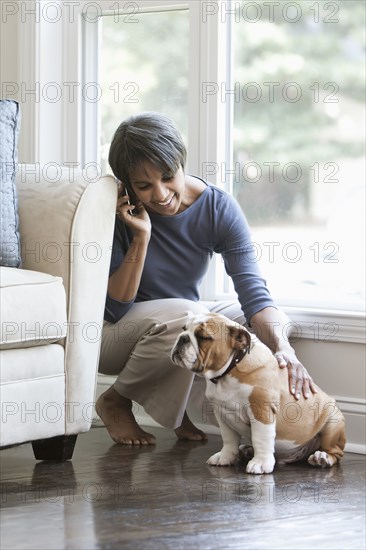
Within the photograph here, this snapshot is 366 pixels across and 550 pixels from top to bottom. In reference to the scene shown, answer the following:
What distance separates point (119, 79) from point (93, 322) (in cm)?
126

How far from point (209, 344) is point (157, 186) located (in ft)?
1.67

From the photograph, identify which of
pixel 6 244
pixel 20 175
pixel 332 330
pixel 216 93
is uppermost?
pixel 216 93

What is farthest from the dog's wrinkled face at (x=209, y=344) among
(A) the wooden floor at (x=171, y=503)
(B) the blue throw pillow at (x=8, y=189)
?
(B) the blue throw pillow at (x=8, y=189)

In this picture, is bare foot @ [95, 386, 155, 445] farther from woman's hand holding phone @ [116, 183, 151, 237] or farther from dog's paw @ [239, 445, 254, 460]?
woman's hand holding phone @ [116, 183, 151, 237]

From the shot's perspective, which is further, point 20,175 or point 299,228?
point 299,228

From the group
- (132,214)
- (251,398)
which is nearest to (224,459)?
(251,398)

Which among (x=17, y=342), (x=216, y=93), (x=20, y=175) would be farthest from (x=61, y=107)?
(x=17, y=342)

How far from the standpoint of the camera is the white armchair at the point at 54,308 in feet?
7.37

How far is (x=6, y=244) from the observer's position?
242 cm

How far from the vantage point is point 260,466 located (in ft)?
7.76

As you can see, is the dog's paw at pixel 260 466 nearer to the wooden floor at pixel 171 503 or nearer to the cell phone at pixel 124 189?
the wooden floor at pixel 171 503

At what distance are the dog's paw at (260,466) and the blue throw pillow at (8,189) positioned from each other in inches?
31.1

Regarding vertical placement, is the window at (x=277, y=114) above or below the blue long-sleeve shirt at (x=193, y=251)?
above

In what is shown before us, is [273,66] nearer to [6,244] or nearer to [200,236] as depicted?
[200,236]
